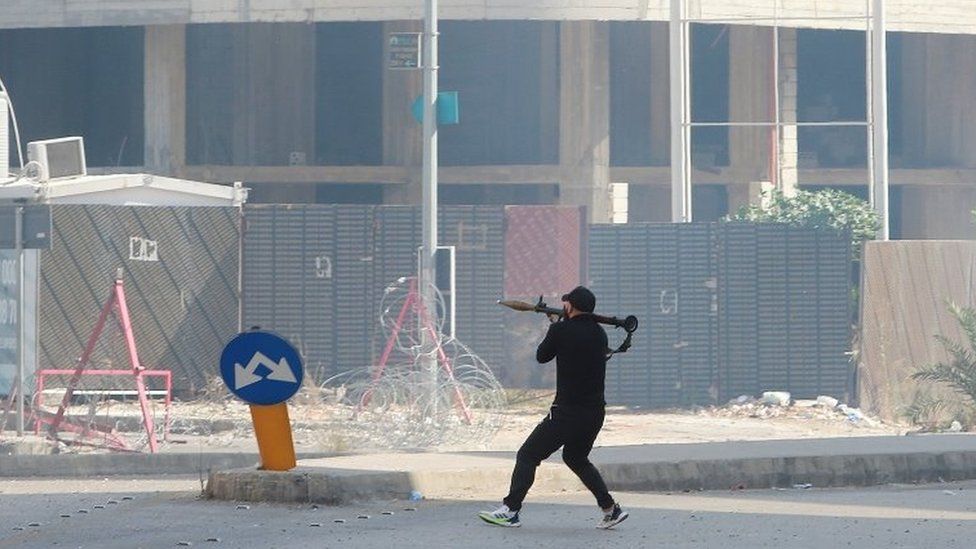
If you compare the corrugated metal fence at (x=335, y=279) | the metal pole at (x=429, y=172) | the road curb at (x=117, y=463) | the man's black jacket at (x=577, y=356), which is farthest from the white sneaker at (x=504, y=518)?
the corrugated metal fence at (x=335, y=279)

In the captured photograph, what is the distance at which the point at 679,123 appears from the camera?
29.6m

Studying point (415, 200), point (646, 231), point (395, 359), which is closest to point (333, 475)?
point (395, 359)

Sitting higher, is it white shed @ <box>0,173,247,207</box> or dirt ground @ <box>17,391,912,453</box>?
white shed @ <box>0,173,247,207</box>

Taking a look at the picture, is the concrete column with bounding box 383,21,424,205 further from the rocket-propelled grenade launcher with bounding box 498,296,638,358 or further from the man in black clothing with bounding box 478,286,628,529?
the man in black clothing with bounding box 478,286,628,529

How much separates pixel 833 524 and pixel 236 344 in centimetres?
374

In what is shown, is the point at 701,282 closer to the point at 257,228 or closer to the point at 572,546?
the point at 257,228

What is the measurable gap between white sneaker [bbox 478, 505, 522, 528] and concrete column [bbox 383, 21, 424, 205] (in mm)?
25708

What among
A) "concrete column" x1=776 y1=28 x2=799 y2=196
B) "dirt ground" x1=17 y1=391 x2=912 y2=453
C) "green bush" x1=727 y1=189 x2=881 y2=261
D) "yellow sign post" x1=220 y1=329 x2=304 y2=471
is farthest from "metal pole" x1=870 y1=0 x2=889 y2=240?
"yellow sign post" x1=220 y1=329 x2=304 y2=471

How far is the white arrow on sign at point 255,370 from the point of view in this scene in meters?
12.1

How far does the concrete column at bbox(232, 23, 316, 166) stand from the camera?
40.0m

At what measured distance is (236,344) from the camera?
12.1m

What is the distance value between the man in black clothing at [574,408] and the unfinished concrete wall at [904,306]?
13905mm

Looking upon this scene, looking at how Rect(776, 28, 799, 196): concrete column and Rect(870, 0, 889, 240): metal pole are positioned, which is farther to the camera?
Rect(776, 28, 799, 196): concrete column

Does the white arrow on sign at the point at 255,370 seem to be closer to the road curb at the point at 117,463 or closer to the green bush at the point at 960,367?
the road curb at the point at 117,463
